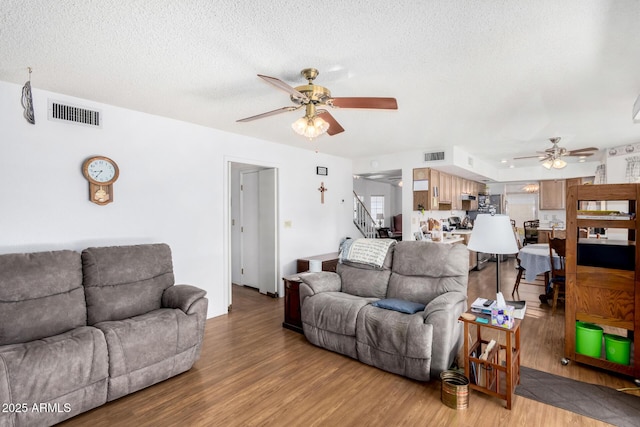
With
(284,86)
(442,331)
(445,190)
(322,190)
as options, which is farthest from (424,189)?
(284,86)

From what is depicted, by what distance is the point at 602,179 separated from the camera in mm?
6484

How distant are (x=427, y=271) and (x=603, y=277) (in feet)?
4.65

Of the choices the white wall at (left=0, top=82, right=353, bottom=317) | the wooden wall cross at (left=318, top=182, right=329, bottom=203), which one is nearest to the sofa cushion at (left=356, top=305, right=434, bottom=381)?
the white wall at (left=0, top=82, right=353, bottom=317)

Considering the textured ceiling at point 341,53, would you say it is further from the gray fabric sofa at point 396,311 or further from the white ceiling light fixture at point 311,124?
the gray fabric sofa at point 396,311

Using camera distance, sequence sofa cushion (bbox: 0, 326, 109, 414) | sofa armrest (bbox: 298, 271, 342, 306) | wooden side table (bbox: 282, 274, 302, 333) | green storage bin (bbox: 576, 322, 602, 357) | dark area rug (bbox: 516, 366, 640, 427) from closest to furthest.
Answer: sofa cushion (bbox: 0, 326, 109, 414), dark area rug (bbox: 516, 366, 640, 427), green storage bin (bbox: 576, 322, 602, 357), sofa armrest (bbox: 298, 271, 342, 306), wooden side table (bbox: 282, 274, 302, 333)

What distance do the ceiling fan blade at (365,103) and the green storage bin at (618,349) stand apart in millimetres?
2642

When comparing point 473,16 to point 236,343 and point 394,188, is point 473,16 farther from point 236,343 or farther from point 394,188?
point 394,188

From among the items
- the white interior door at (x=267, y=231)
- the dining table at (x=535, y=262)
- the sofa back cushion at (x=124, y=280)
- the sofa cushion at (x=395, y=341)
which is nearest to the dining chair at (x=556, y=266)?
the dining table at (x=535, y=262)

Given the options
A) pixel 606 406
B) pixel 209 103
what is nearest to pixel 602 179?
pixel 606 406

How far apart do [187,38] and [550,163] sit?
18.4ft

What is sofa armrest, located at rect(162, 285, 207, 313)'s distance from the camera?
9.33 feet

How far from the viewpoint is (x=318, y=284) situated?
347 cm

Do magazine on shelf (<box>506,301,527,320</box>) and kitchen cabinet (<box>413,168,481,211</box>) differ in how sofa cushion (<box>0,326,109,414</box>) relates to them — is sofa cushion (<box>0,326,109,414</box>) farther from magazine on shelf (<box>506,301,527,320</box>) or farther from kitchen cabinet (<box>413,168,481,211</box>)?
kitchen cabinet (<box>413,168,481,211</box>)

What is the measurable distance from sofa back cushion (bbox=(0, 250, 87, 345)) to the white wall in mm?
464
